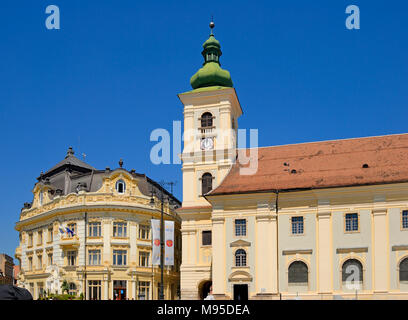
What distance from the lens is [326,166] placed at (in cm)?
4853

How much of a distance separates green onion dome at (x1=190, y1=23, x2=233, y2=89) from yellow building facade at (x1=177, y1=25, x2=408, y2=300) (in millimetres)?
3122

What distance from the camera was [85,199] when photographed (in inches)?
2431

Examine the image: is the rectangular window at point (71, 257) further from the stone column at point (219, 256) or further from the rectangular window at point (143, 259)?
the stone column at point (219, 256)

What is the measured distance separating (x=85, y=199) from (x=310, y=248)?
27438 mm

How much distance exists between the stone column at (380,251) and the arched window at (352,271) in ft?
3.53

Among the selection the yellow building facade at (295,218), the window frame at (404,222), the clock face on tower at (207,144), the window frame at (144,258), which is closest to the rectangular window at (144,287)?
the window frame at (144,258)

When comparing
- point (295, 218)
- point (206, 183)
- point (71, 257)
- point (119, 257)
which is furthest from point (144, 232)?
point (295, 218)

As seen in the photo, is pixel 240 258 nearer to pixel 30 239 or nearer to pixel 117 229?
pixel 117 229

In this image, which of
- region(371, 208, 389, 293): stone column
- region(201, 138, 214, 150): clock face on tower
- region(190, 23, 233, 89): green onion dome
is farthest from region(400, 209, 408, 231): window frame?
region(190, 23, 233, 89): green onion dome

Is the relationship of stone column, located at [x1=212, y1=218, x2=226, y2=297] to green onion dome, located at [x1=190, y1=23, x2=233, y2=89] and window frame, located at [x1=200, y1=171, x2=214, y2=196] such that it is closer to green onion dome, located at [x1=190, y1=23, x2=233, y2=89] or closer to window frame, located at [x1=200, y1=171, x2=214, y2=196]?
window frame, located at [x1=200, y1=171, x2=214, y2=196]

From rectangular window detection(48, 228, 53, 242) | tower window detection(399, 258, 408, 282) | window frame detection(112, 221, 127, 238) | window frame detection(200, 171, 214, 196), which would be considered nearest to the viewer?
tower window detection(399, 258, 408, 282)

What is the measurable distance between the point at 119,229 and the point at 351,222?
89.3ft

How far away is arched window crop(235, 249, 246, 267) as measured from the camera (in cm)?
4684
